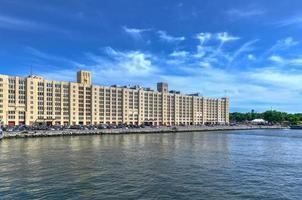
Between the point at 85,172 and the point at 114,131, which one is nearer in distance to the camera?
the point at 85,172

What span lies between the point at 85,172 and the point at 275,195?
25261 millimetres

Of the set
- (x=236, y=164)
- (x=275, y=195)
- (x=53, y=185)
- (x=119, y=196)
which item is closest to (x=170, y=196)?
(x=119, y=196)

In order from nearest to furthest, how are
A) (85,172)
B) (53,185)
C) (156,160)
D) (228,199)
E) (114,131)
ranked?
(228,199) → (53,185) → (85,172) → (156,160) → (114,131)

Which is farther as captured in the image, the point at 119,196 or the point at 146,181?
the point at 146,181

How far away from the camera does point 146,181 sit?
46062 millimetres

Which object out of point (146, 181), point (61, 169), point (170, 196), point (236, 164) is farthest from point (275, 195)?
point (61, 169)

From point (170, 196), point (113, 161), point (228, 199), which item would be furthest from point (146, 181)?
point (113, 161)

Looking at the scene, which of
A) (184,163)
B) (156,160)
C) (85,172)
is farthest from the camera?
(156,160)

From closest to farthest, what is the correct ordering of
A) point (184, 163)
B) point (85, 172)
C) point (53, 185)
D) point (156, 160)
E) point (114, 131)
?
point (53, 185)
point (85, 172)
point (184, 163)
point (156, 160)
point (114, 131)

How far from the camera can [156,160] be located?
220 feet

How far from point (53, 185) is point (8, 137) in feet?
331

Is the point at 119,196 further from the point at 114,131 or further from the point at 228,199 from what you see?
the point at 114,131

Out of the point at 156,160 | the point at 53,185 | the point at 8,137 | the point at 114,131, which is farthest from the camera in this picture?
the point at 114,131

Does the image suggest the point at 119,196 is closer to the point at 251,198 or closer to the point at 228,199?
the point at 228,199
